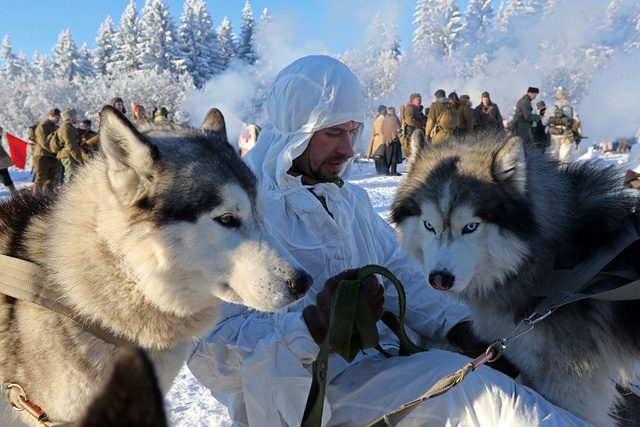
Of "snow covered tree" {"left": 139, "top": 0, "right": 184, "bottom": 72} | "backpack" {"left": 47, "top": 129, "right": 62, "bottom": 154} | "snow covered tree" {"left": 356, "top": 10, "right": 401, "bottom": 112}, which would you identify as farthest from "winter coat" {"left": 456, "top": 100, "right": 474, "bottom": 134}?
"snow covered tree" {"left": 139, "top": 0, "right": 184, "bottom": 72}

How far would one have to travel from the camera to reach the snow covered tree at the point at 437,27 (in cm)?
4359

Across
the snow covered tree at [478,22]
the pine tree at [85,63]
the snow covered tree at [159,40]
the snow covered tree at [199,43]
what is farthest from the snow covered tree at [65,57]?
the snow covered tree at [478,22]

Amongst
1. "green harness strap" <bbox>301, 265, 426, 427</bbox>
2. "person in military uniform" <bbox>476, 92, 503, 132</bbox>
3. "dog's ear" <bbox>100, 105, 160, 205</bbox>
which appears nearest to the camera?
"dog's ear" <bbox>100, 105, 160, 205</bbox>

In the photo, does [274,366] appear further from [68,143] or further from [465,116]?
[465,116]

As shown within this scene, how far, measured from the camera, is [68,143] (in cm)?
893

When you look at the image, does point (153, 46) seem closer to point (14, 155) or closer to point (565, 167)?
point (14, 155)

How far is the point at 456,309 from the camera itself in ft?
7.46

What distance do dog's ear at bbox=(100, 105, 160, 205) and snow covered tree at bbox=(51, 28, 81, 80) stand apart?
45.0 meters

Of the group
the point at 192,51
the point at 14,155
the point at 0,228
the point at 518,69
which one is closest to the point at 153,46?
the point at 192,51

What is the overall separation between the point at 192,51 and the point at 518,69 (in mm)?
27750

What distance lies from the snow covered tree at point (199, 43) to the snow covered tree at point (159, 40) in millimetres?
812

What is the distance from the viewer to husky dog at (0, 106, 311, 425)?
1356mm

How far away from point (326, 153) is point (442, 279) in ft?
3.18

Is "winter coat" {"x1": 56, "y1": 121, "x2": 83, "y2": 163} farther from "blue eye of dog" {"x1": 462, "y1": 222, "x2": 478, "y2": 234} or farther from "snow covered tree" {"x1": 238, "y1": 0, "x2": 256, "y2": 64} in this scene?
"snow covered tree" {"x1": 238, "y1": 0, "x2": 256, "y2": 64}
